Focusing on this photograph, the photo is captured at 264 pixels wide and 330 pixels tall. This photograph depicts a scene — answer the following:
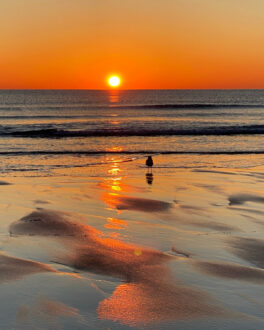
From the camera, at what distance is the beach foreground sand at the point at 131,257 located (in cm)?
659

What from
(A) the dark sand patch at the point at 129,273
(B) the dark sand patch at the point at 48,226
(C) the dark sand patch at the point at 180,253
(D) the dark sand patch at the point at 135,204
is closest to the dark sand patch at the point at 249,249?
(C) the dark sand patch at the point at 180,253

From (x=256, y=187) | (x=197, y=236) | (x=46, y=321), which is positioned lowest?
(x=46, y=321)

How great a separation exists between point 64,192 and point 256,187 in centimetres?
663

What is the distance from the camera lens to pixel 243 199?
13.8 m

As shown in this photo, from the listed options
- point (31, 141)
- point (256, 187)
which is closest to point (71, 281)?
point (256, 187)

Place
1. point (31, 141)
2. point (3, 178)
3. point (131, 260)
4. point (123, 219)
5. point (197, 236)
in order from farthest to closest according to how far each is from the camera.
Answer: point (31, 141)
point (3, 178)
point (123, 219)
point (197, 236)
point (131, 260)

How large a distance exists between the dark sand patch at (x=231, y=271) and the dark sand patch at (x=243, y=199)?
5103mm

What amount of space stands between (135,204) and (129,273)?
528 cm

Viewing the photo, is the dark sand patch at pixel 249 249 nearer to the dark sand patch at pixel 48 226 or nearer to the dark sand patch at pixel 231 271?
the dark sand patch at pixel 231 271

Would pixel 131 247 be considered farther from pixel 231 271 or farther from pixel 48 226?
pixel 48 226

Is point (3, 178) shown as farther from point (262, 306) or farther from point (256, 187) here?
point (262, 306)

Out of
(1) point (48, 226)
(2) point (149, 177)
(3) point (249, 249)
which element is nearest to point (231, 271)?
(3) point (249, 249)

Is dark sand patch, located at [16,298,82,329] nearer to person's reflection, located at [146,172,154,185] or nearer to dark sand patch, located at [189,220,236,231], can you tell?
dark sand patch, located at [189,220,236,231]

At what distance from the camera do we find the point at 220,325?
634 cm
